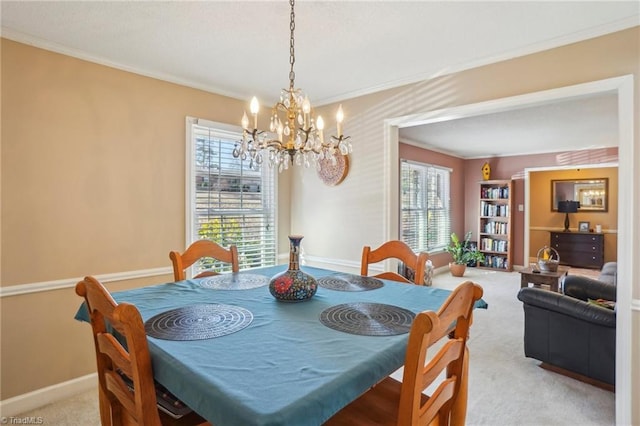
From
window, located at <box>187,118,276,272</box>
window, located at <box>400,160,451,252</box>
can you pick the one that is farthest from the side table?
window, located at <box>187,118,276,272</box>

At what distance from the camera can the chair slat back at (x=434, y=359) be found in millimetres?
883

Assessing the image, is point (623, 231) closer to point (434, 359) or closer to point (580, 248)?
point (434, 359)

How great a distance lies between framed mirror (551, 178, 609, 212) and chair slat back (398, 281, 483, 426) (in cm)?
893

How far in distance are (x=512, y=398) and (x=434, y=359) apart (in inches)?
76.5

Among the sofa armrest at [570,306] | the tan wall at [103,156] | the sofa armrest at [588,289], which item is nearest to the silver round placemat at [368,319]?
the tan wall at [103,156]

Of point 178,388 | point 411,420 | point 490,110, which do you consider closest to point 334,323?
point 411,420

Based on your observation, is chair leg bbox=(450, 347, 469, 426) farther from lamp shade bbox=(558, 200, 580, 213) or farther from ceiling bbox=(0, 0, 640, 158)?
lamp shade bbox=(558, 200, 580, 213)

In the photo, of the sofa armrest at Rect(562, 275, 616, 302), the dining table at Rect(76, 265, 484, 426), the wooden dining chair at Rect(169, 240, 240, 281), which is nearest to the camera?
the dining table at Rect(76, 265, 484, 426)

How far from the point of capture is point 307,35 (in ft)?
7.27

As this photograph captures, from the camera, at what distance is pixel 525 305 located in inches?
121

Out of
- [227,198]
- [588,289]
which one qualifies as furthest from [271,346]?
[588,289]

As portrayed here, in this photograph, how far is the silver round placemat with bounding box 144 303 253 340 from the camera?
123 centimetres

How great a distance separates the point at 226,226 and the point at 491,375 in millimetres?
2708

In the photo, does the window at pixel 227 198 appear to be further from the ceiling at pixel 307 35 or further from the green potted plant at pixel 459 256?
the green potted plant at pixel 459 256
